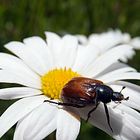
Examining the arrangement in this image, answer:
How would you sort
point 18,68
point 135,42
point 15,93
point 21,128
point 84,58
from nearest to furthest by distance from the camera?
point 21,128, point 15,93, point 18,68, point 84,58, point 135,42

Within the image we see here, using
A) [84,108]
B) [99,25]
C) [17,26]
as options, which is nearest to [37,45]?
[84,108]

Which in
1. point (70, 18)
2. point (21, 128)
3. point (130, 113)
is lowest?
point (21, 128)

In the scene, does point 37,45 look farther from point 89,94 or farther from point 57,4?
point 57,4

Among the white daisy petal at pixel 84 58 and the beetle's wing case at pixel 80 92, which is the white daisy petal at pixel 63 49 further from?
the beetle's wing case at pixel 80 92

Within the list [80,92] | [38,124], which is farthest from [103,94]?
[38,124]

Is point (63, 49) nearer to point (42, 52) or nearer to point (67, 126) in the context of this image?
point (42, 52)

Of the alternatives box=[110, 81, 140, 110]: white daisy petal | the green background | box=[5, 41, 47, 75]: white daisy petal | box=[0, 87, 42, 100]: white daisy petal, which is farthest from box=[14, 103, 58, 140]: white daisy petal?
the green background
